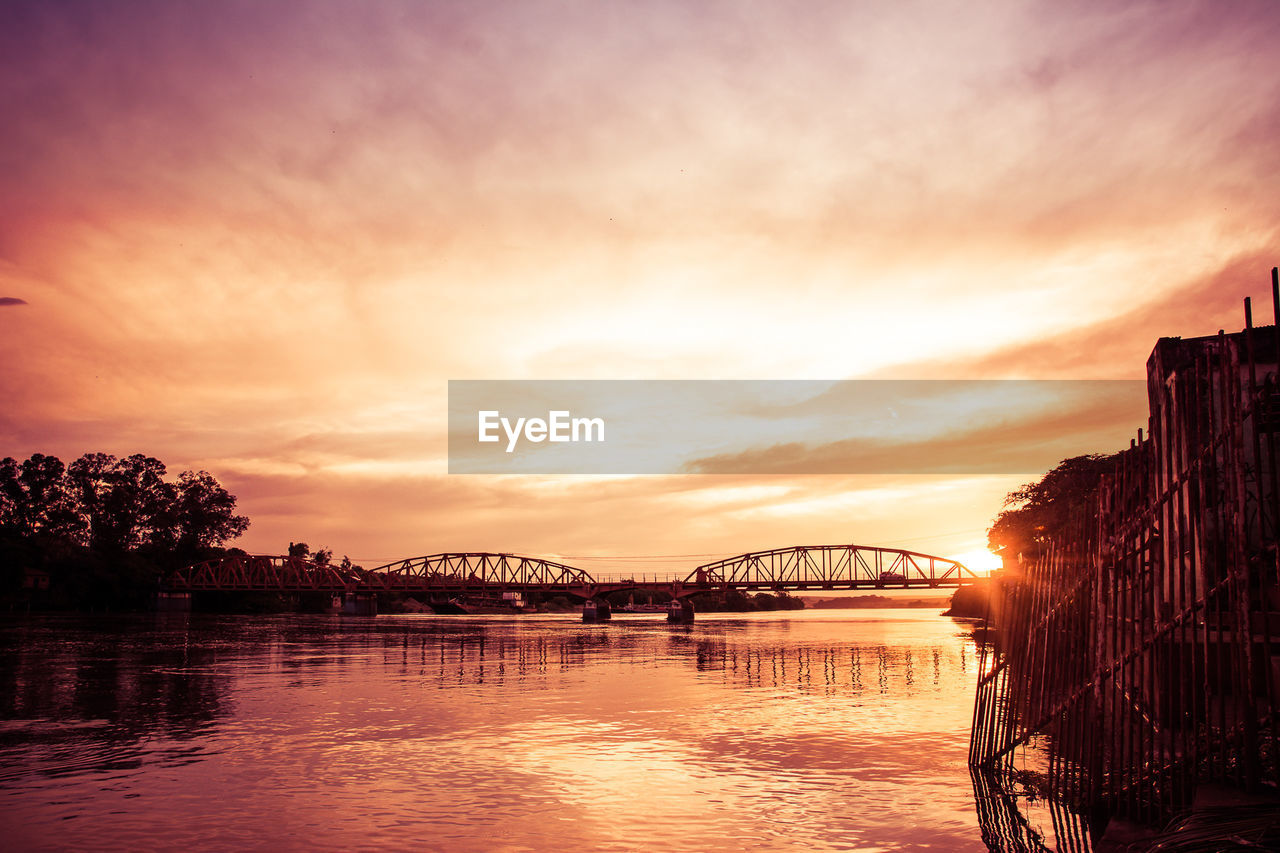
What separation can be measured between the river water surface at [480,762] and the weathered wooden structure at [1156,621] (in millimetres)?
2105

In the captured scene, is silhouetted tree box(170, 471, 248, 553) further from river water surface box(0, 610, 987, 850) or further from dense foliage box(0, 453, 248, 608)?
river water surface box(0, 610, 987, 850)

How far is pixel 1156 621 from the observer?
11031 millimetres

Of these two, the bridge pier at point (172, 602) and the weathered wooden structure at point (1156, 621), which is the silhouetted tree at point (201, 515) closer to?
the bridge pier at point (172, 602)

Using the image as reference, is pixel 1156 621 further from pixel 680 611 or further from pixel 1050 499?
pixel 680 611

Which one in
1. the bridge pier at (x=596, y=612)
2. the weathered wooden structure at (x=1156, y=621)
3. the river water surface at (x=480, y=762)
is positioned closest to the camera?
the weathered wooden structure at (x=1156, y=621)

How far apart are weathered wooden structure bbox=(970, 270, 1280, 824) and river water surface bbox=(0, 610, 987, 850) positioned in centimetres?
210

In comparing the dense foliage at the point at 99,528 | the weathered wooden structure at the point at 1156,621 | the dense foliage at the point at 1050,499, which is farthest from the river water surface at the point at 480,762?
the dense foliage at the point at 99,528

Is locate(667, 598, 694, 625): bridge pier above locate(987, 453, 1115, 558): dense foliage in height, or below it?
below

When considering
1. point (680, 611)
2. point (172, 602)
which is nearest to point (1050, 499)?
point (680, 611)

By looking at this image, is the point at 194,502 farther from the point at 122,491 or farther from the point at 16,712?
the point at 16,712

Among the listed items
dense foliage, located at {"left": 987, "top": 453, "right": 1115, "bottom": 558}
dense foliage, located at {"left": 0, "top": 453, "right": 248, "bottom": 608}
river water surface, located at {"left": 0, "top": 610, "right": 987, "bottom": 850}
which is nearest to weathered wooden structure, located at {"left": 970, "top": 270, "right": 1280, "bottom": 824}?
river water surface, located at {"left": 0, "top": 610, "right": 987, "bottom": 850}

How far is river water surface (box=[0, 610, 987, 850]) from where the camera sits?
41.1 ft

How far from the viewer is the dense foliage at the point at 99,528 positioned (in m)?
134

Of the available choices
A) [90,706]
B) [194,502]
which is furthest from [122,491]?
→ [90,706]
